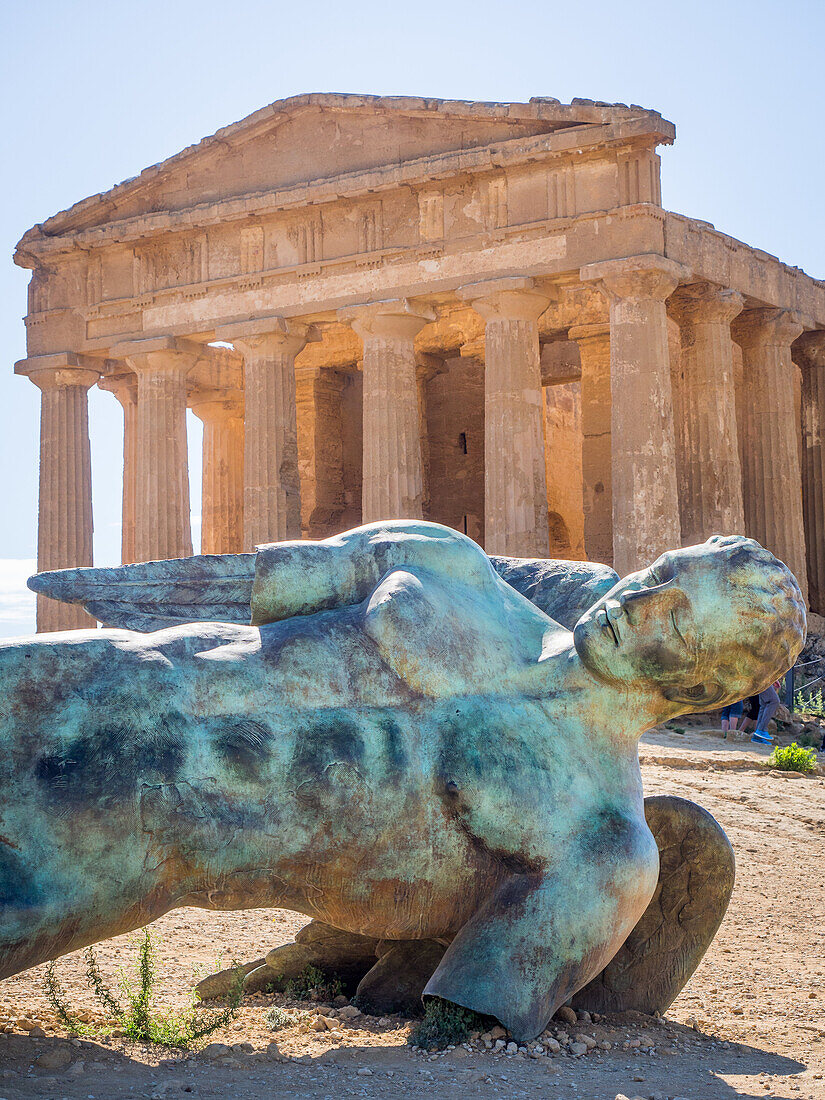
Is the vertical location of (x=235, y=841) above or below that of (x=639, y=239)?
below

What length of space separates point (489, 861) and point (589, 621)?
650 mm

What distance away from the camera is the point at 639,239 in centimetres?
1708

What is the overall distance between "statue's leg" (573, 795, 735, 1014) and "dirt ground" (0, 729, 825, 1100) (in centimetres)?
10

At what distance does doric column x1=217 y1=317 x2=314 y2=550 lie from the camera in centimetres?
1959

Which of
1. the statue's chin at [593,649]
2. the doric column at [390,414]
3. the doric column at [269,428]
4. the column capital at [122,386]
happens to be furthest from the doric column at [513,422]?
the statue's chin at [593,649]

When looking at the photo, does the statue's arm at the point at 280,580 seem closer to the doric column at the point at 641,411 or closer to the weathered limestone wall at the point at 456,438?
the doric column at the point at 641,411

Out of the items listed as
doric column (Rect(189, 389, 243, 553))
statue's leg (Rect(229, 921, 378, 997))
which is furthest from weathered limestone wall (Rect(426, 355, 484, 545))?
statue's leg (Rect(229, 921, 378, 997))

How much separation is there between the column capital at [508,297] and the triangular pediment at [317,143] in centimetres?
189

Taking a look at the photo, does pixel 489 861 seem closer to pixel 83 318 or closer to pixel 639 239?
pixel 639 239

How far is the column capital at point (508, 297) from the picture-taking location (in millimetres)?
17812

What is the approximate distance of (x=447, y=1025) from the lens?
3.27 metres

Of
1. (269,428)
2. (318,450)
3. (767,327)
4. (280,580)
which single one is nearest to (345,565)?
(280,580)

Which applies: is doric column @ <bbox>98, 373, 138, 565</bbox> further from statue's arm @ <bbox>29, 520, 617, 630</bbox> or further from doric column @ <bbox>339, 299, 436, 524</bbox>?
statue's arm @ <bbox>29, 520, 617, 630</bbox>

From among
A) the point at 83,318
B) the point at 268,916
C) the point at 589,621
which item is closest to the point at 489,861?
the point at 589,621
